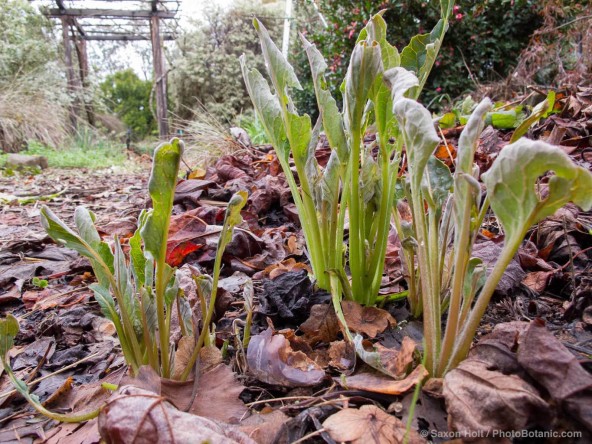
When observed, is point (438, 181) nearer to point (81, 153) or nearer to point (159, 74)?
point (81, 153)

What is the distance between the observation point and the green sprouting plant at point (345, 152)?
33.2 inches

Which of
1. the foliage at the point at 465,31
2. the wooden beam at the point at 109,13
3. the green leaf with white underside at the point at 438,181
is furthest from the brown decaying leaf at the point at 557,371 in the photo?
the wooden beam at the point at 109,13

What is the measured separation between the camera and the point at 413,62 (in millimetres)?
907

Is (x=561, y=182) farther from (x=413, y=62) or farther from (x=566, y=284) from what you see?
(x=566, y=284)

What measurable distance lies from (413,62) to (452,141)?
5.19ft

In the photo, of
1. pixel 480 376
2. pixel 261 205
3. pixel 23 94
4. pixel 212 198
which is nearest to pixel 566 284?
pixel 480 376

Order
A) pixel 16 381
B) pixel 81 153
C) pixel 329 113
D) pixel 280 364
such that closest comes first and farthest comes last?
pixel 16 381 < pixel 280 364 < pixel 329 113 < pixel 81 153

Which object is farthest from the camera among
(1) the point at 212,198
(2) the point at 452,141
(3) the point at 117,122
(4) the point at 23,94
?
(3) the point at 117,122

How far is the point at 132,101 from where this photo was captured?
17297 millimetres

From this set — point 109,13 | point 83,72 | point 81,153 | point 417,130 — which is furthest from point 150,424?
point 83,72

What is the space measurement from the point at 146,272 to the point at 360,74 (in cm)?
52

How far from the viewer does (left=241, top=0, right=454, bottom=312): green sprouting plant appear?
0.84 m

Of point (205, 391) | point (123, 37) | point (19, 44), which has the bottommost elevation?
point (205, 391)

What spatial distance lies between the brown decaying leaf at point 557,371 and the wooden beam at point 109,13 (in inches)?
444
